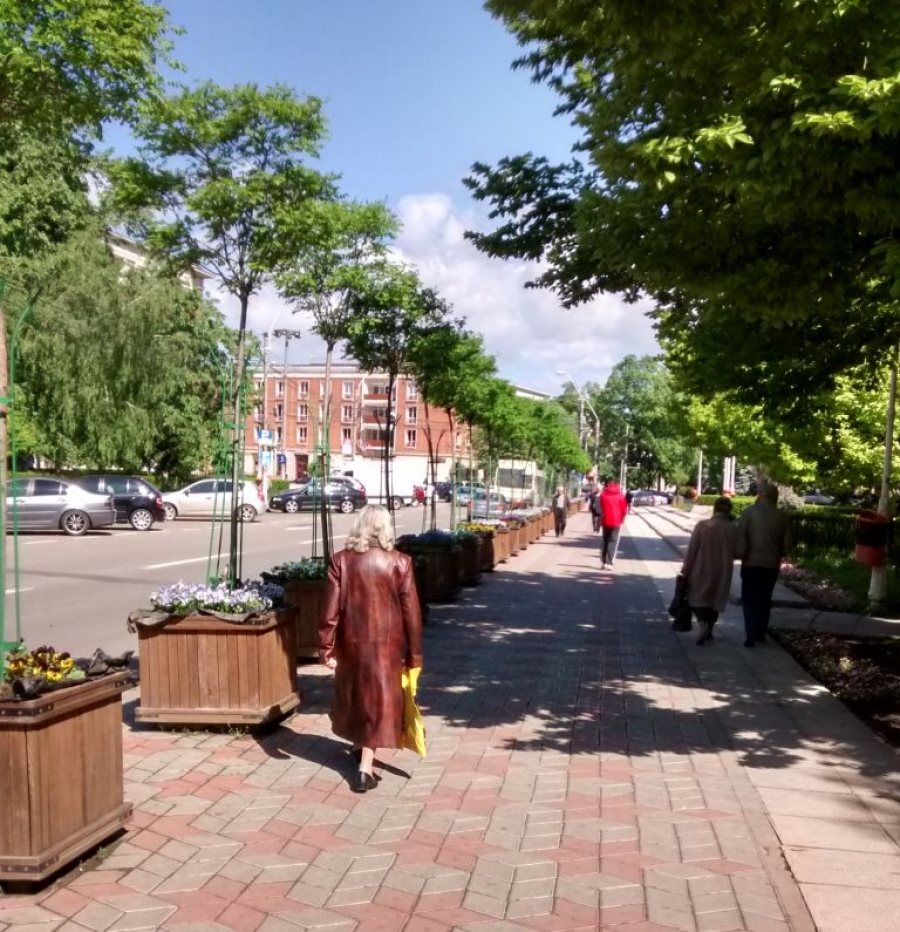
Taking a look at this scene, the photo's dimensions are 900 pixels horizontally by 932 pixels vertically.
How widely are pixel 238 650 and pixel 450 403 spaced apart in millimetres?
12001

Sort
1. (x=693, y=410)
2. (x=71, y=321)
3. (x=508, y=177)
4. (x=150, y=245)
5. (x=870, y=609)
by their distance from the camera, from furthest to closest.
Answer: (x=71, y=321), (x=693, y=410), (x=870, y=609), (x=508, y=177), (x=150, y=245)

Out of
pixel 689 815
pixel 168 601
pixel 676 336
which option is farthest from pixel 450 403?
pixel 689 815

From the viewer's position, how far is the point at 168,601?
20.7ft

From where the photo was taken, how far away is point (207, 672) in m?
6.23

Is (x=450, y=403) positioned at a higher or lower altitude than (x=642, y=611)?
higher

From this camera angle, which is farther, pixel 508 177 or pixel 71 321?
pixel 71 321

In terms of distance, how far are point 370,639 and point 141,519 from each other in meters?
24.9

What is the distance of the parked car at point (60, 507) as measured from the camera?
2577 cm

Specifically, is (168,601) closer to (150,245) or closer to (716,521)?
(150,245)

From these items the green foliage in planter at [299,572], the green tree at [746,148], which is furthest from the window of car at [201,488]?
the green tree at [746,148]

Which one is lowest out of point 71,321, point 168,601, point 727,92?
point 168,601

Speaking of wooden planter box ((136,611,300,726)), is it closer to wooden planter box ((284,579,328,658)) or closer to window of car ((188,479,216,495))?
wooden planter box ((284,579,328,658))

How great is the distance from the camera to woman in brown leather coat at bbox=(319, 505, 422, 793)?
535 cm

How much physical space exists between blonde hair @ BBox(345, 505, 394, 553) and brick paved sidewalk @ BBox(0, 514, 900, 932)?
1.30m
